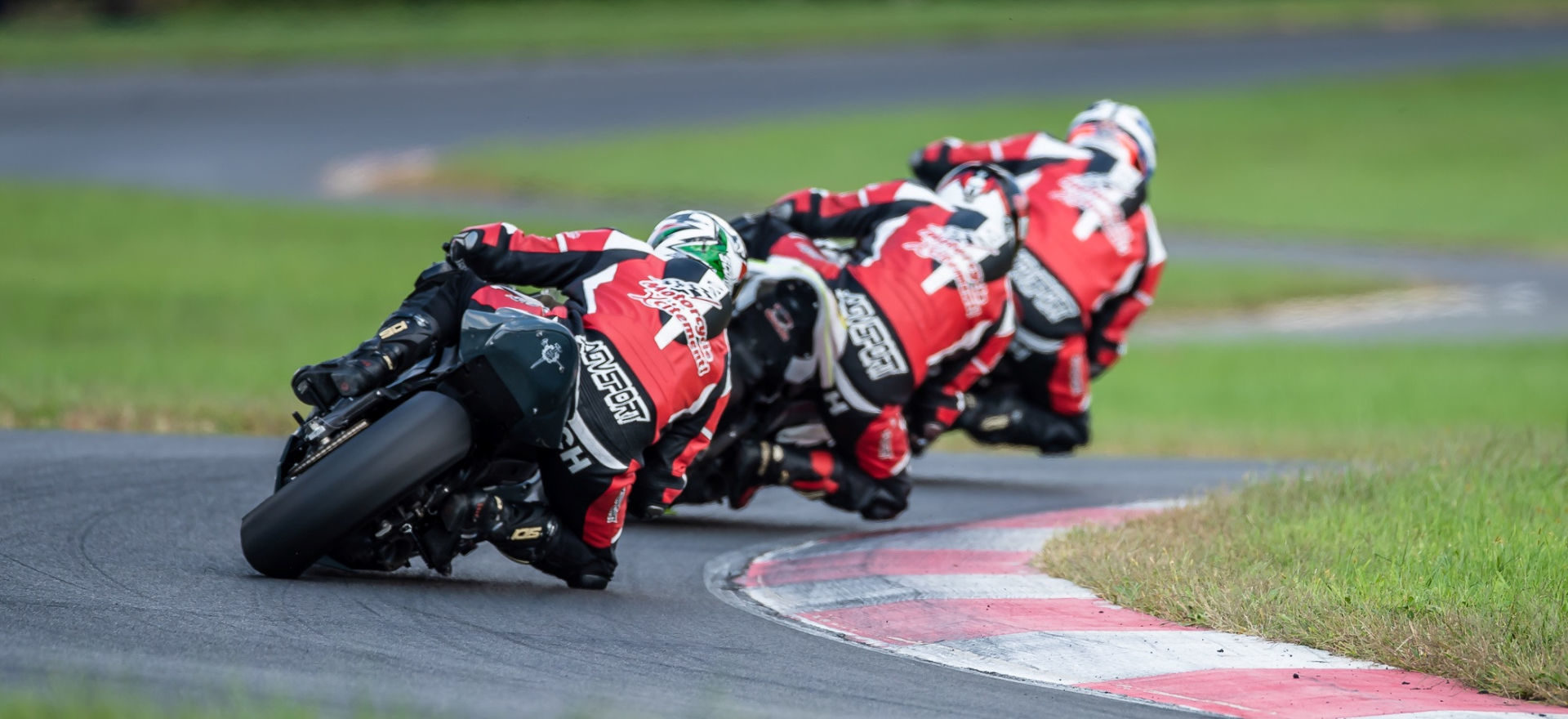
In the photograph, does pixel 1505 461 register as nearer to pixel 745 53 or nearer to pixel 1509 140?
pixel 1509 140

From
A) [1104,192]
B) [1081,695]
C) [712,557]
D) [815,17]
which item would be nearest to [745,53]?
[815,17]

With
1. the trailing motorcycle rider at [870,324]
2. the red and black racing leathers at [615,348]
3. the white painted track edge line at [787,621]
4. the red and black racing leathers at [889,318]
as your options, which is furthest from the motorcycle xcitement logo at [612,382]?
the red and black racing leathers at [889,318]

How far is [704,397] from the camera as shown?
6.16 m

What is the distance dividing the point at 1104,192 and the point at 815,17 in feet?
105

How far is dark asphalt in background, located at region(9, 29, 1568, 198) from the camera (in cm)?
2659

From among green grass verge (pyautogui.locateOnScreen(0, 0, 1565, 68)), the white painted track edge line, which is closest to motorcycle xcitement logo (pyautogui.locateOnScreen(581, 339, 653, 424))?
the white painted track edge line

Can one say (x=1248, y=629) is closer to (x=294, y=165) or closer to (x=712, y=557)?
(x=712, y=557)

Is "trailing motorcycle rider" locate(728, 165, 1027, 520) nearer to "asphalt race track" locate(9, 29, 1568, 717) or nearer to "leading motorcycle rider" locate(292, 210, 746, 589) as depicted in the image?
"asphalt race track" locate(9, 29, 1568, 717)

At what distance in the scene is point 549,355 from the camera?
536cm

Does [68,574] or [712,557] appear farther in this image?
[712,557]

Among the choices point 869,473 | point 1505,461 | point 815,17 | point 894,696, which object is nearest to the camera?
point 894,696

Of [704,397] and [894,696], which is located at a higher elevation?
[704,397]

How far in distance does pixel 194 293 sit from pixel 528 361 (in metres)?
12.5

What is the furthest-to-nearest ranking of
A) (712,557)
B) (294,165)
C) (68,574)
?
1. (294,165)
2. (712,557)
3. (68,574)
